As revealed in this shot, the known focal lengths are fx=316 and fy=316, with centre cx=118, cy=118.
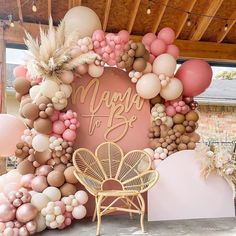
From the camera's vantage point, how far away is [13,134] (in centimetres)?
346

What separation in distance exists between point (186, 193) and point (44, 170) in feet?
5.28

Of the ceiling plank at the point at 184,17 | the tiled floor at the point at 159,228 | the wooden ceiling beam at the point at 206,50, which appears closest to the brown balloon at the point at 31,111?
the tiled floor at the point at 159,228

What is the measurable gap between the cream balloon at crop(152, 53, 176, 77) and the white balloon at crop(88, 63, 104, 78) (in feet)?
2.10

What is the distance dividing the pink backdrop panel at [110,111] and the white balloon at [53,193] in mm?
682

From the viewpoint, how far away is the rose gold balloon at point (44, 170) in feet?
11.0

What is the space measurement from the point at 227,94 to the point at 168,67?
17.6 feet

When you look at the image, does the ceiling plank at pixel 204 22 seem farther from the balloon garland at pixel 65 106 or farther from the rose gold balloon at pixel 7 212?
the rose gold balloon at pixel 7 212

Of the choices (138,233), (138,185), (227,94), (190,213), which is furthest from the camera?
(227,94)

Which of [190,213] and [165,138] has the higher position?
[165,138]

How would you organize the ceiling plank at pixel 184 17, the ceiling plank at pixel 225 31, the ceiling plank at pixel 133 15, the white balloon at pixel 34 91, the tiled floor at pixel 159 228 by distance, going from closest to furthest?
1. the tiled floor at pixel 159 228
2. the white balloon at pixel 34 91
3. the ceiling plank at pixel 133 15
4. the ceiling plank at pixel 184 17
5. the ceiling plank at pixel 225 31

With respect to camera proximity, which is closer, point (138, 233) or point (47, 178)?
point (138, 233)

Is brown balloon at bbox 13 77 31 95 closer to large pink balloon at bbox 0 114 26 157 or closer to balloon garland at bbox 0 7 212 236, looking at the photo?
balloon garland at bbox 0 7 212 236

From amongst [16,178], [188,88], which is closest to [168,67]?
[188,88]

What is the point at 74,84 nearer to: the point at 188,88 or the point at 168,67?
the point at 168,67
